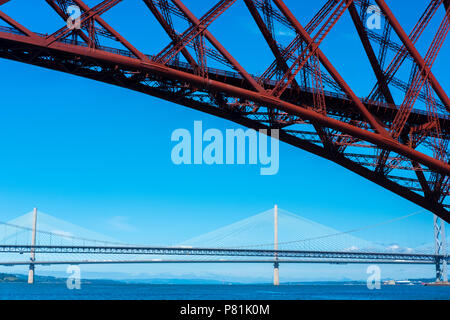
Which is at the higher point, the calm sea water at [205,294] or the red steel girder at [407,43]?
the red steel girder at [407,43]

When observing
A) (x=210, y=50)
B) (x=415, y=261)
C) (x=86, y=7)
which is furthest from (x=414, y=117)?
(x=415, y=261)

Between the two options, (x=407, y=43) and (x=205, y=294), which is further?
(x=205, y=294)

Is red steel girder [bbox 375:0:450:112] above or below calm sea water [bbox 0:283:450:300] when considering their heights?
above

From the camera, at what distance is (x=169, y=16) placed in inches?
639

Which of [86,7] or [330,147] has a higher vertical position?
[86,7]

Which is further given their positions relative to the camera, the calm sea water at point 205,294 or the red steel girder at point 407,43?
the calm sea water at point 205,294

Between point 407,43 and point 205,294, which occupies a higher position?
point 407,43

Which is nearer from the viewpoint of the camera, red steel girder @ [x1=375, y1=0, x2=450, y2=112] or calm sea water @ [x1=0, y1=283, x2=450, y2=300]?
red steel girder @ [x1=375, y1=0, x2=450, y2=112]
